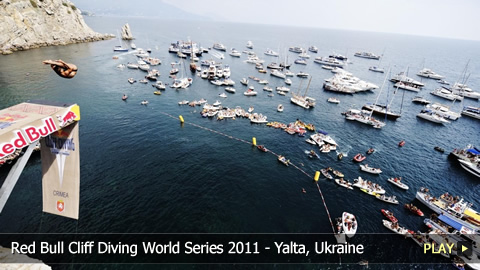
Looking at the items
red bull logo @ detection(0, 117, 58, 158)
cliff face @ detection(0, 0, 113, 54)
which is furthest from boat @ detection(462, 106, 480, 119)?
cliff face @ detection(0, 0, 113, 54)

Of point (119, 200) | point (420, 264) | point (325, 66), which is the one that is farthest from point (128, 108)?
point (325, 66)

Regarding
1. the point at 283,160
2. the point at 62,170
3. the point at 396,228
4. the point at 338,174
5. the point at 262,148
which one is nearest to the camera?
the point at 62,170

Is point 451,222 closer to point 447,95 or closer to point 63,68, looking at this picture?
point 63,68

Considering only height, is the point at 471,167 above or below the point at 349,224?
above
